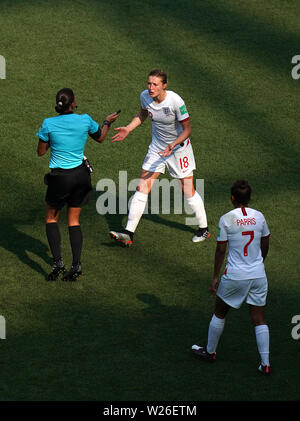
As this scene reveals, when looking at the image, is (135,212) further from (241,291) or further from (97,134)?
(241,291)

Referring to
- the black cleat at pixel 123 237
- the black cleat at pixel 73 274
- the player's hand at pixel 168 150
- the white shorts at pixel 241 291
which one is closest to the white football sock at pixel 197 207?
the black cleat at pixel 123 237

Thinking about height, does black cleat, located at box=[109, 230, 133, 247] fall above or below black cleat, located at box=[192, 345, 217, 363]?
above

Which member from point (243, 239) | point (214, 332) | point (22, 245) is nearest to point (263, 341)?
point (214, 332)

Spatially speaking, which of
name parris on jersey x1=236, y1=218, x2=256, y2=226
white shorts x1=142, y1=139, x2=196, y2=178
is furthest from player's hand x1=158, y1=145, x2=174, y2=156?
name parris on jersey x1=236, y1=218, x2=256, y2=226

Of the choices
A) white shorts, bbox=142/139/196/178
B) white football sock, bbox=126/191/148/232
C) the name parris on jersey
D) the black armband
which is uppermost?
the black armband

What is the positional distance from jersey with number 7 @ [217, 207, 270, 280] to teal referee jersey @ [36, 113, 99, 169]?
194 cm

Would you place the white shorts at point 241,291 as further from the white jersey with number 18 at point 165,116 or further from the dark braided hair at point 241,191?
the white jersey with number 18 at point 165,116

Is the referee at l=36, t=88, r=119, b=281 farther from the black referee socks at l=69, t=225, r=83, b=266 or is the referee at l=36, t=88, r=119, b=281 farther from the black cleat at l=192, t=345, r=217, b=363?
the black cleat at l=192, t=345, r=217, b=363

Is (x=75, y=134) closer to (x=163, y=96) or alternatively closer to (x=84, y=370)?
(x=163, y=96)

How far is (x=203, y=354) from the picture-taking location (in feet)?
24.3

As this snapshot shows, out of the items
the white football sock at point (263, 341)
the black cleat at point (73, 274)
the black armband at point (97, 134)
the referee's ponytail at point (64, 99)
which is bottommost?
the white football sock at point (263, 341)

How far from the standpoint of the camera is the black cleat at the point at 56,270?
8.61 metres

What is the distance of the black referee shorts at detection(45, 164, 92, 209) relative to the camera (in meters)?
8.33

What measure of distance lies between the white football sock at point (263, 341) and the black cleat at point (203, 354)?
1.44 ft
